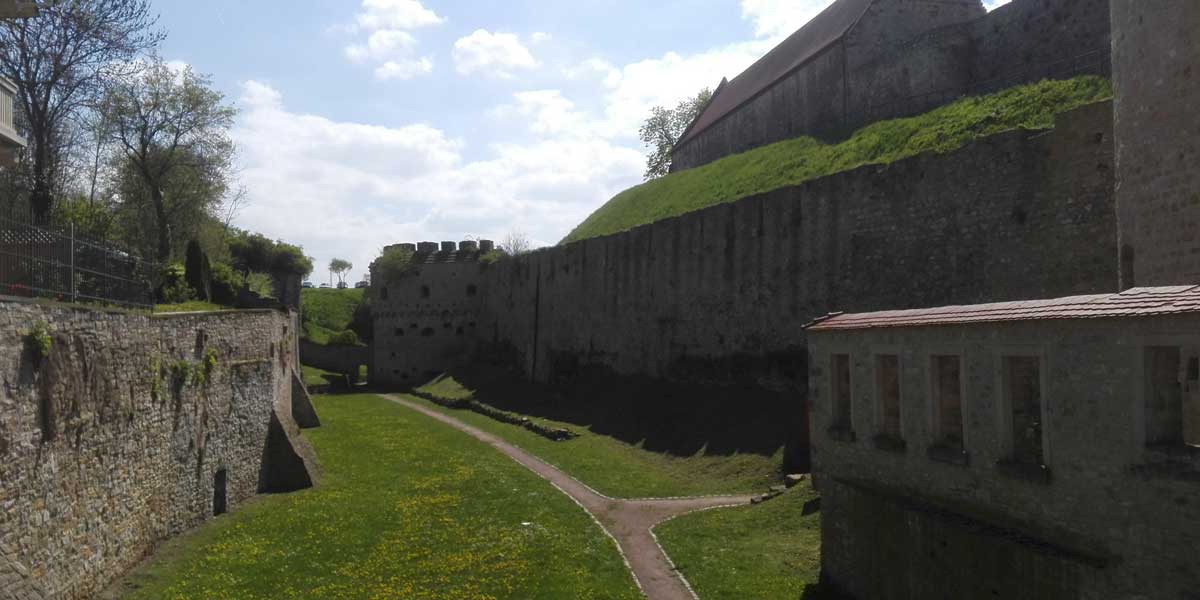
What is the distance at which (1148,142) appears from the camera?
1003 centimetres

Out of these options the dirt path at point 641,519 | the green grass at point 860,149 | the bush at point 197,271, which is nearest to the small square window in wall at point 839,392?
the dirt path at point 641,519

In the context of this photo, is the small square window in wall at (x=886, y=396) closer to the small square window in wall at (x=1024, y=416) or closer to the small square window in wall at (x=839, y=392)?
the small square window in wall at (x=839, y=392)

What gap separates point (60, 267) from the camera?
10.7 meters

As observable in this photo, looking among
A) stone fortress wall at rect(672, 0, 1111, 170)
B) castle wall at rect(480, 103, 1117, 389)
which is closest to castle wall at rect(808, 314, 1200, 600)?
castle wall at rect(480, 103, 1117, 389)

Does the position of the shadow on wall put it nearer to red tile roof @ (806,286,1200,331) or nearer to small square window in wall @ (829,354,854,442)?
small square window in wall @ (829,354,854,442)

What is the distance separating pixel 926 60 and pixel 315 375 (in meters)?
35.8

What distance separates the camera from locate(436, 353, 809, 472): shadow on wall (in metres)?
19.5

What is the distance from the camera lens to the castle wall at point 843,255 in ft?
49.0

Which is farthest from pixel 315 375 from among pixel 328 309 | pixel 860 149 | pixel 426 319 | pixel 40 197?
pixel 860 149

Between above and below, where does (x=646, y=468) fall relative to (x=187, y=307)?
below

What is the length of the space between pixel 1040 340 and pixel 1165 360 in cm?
110

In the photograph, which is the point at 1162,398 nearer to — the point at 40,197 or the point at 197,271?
the point at 40,197

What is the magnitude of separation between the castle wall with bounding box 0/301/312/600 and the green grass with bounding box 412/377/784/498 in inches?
277

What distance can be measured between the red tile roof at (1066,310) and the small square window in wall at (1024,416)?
463 mm
